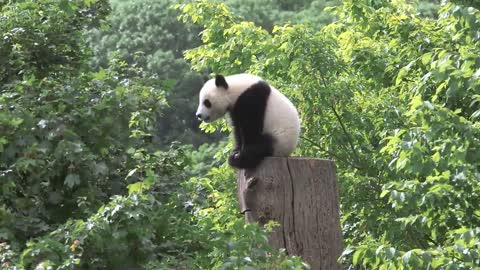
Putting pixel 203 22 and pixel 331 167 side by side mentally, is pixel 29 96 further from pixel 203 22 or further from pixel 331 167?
pixel 203 22

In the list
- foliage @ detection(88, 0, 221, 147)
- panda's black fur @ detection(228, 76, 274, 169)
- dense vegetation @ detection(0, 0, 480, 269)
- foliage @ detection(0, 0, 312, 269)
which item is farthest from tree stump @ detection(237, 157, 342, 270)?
foliage @ detection(88, 0, 221, 147)

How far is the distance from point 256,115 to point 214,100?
0.44 m

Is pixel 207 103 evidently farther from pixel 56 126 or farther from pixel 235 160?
pixel 56 126

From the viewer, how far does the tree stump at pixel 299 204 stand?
614cm

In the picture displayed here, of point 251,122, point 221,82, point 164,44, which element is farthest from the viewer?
point 164,44

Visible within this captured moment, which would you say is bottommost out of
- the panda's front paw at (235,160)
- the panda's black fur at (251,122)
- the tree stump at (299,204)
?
the tree stump at (299,204)

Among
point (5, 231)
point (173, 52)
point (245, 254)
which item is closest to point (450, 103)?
point (245, 254)

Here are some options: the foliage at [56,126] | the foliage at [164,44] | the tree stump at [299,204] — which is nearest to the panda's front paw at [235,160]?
the tree stump at [299,204]

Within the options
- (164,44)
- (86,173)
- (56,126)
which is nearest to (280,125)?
(86,173)

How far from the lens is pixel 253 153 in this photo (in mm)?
6746

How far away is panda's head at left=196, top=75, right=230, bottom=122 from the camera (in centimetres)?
742

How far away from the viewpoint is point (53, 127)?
210 inches

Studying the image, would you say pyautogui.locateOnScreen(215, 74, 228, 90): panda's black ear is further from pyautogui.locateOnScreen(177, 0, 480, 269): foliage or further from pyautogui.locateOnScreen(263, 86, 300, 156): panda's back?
pyautogui.locateOnScreen(177, 0, 480, 269): foliage

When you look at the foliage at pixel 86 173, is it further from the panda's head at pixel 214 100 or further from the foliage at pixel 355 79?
the foliage at pixel 355 79
